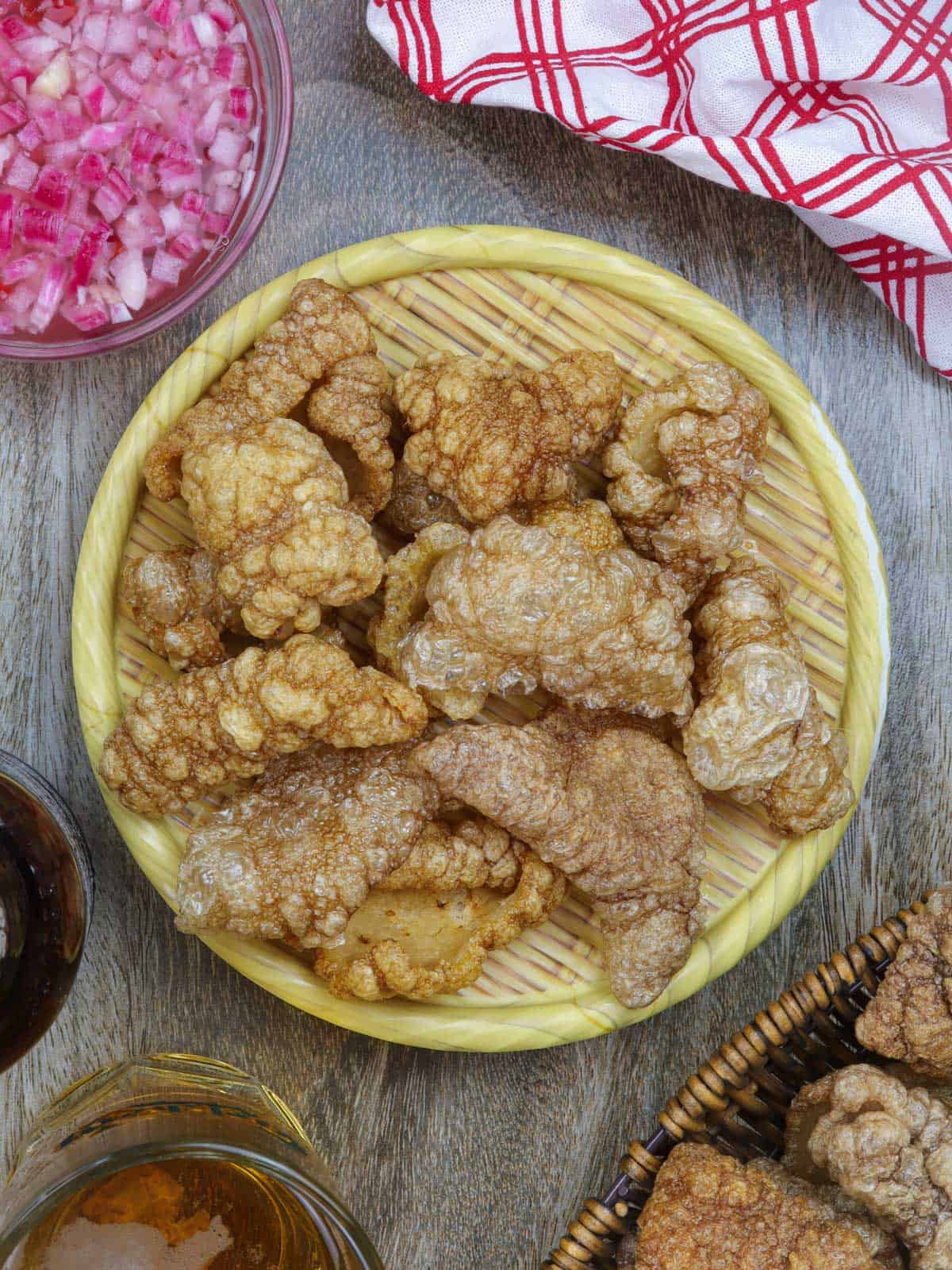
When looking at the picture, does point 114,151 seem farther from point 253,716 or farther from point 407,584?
point 253,716

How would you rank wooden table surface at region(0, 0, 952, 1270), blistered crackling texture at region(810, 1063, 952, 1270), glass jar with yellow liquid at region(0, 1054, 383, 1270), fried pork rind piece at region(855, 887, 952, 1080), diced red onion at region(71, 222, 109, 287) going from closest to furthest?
1. glass jar with yellow liquid at region(0, 1054, 383, 1270)
2. blistered crackling texture at region(810, 1063, 952, 1270)
3. fried pork rind piece at region(855, 887, 952, 1080)
4. diced red onion at region(71, 222, 109, 287)
5. wooden table surface at region(0, 0, 952, 1270)

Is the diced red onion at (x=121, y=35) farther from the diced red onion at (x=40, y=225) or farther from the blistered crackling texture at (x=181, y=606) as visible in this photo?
the blistered crackling texture at (x=181, y=606)

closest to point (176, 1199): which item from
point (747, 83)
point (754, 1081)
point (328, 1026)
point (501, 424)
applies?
point (328, 1026)

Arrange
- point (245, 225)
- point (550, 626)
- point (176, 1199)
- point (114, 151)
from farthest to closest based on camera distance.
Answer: point (245, 225), point (114, 151), point (550, 626), point (176, 1199)

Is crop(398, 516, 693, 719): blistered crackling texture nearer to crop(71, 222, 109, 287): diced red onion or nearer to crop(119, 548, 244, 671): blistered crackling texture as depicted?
crop(119, 548, 244, 671): blistered crackling texture

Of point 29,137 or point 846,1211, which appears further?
point 29,137

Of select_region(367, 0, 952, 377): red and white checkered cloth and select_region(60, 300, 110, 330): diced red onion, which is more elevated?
select_region(367, 0, 952, 377): red and white checkered cloth

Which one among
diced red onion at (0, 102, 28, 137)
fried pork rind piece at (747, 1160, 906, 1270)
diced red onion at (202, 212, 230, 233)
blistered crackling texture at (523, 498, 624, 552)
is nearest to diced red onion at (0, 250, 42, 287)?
diced red onion at (0, 102, 28, 137)
